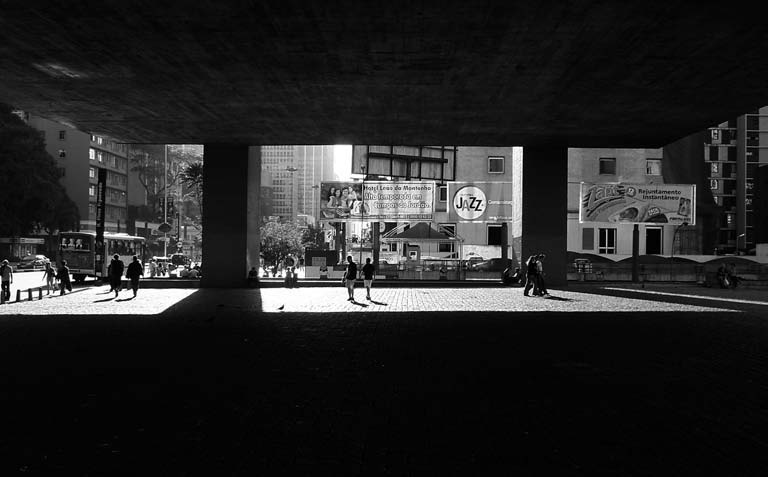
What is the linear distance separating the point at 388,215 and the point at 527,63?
74.7ft

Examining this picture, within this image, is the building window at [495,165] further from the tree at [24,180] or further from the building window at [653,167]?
the tree at [24,180]

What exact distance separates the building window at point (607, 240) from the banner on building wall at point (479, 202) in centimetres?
1591

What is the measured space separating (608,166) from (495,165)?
962 cm

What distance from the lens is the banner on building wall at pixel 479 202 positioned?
4162 cm

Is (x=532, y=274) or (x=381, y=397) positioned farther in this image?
(x=532, y=274)

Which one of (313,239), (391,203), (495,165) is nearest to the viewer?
(391,203)

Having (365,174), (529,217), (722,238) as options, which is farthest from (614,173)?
(722,238)

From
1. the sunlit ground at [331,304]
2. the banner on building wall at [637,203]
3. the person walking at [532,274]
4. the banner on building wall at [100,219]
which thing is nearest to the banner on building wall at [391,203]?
the banner on building wall at [637,203]

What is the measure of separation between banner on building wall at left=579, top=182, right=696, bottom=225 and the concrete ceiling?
10.4m

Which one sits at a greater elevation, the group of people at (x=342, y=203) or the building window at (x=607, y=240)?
the group of people at (x=342, y=203)

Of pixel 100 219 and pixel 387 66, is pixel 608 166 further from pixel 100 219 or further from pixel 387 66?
pixel 387 66

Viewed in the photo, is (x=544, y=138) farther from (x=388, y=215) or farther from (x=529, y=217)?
(x=388, y=215)

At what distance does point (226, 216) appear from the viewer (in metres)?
27.8

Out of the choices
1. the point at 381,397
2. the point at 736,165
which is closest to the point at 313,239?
the point at 736,165
